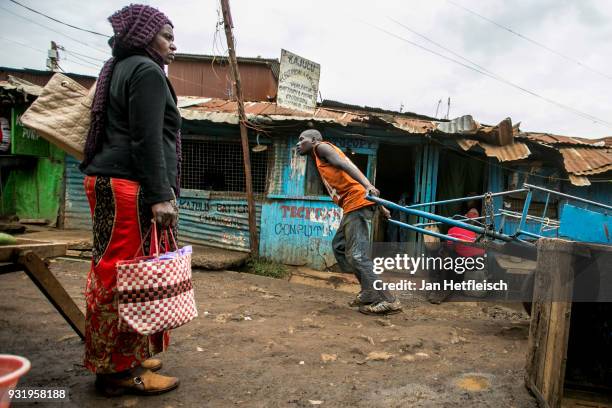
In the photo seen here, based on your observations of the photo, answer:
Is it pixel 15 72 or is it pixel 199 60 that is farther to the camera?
pixel 15 72

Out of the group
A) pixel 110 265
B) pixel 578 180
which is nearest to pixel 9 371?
pixel 110 265

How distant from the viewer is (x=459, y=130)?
22.5 feet

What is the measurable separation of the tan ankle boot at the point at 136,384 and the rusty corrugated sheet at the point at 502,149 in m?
6.19

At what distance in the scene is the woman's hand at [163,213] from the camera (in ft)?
6.48

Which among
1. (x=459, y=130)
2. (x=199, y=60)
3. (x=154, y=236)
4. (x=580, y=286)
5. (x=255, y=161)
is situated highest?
(x=199, y=60)

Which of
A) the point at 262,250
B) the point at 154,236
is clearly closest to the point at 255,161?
the point at 262,250

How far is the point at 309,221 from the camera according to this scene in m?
7.51

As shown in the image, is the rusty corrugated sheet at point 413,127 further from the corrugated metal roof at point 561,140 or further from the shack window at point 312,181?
the corrugated metal roof at point 561,140

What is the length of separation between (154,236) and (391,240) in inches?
307

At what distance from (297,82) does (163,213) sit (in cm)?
591

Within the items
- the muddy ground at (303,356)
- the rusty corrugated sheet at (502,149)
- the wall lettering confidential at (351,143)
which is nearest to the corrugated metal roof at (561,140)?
the rusty corrugated sheet at (502,149)

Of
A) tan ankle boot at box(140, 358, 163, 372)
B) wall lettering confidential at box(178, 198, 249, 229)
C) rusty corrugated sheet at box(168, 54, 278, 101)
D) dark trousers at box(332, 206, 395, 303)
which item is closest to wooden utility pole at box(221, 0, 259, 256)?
wall lettering confidential at box(178, 198, 249, 229)

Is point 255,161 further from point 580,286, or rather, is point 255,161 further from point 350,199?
point 580,286

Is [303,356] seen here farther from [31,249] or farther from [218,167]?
[218,167]
